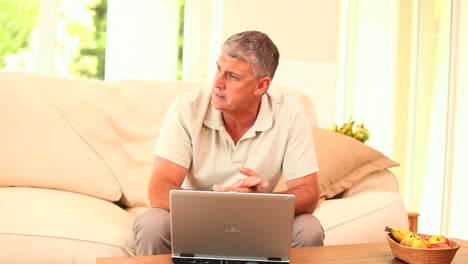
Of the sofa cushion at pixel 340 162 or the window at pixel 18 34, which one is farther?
the window at pixel 18 34

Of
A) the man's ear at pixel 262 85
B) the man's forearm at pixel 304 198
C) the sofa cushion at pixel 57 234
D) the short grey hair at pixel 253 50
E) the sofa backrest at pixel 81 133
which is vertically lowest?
the sofa cushion at pixel 57 234

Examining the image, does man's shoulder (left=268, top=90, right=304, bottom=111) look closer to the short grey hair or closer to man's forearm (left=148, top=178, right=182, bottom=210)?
the short grey hair

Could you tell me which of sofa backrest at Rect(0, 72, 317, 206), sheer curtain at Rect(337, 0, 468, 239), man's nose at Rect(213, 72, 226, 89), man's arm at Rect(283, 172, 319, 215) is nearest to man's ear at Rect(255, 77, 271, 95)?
man's nose at Rect(213, 72, 226, 89)

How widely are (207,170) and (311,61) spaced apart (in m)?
2.39

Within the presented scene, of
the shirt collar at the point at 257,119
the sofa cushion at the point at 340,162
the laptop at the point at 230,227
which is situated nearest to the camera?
the laptop at the point at 230,227

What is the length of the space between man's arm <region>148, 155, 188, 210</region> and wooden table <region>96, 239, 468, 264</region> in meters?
0.43

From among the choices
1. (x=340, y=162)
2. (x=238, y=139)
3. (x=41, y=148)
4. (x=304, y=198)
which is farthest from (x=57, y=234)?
(x=340, y=162)

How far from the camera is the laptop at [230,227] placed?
1.44 m

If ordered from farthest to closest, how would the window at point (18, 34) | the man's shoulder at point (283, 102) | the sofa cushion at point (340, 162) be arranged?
the window at point (18, 34)
the sofa cushion at point (340, 162)
the man's shoulder at point (283, 102)

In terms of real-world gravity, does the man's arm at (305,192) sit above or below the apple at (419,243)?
above

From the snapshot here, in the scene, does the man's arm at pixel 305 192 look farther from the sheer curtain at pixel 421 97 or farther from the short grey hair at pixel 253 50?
the sheer curtain at pixel 421 97

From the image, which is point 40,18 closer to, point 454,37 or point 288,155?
point 288,155

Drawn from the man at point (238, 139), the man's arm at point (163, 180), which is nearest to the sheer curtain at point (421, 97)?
the man at point (238, 139)

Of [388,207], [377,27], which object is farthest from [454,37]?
[388,207]
